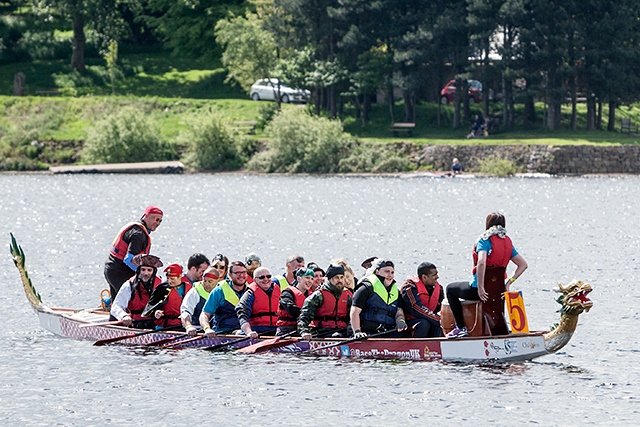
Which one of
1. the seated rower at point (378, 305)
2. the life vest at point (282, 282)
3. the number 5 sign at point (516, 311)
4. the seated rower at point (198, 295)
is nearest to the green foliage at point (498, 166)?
the life vest at point (282, 282)

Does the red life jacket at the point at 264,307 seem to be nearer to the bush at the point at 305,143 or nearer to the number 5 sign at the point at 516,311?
the number 5 sign at the point at 516,311

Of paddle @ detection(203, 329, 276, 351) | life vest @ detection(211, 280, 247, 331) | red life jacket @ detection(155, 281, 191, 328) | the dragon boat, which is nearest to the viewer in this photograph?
the dragon boat

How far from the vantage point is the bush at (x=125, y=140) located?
83.8 m

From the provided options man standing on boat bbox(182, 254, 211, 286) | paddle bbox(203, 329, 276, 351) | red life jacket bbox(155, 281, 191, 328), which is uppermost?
man standing on boat bbox(182, 254, 211, 286)

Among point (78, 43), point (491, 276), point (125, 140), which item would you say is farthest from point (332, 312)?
point (78, 43)

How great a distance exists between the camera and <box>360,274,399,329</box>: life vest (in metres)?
24.8

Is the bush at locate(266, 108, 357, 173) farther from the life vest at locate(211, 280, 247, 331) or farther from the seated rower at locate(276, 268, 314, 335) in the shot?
the seated rower at locate(276, 268, 314, 335)

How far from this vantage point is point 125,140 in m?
84.2

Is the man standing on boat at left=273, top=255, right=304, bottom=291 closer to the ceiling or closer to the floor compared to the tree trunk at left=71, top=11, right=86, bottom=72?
closer to the floor

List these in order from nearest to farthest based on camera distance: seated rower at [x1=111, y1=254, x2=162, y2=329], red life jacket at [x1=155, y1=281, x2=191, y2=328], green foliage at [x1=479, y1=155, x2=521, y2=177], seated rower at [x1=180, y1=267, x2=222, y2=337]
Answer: seated rower at [x1=111, y1=254, x2=162, y2=329] < seated rower at [x1=180, y1=267, x2=222, y2=337] < red life jacket at [x1=155, y1=281, x2=191, y2=328] < green foliage at [x1=479, y1=155, x2=521, y2=177]

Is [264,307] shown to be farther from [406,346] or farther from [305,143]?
[305,143]

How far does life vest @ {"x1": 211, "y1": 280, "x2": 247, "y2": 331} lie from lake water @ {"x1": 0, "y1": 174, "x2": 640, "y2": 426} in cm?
65

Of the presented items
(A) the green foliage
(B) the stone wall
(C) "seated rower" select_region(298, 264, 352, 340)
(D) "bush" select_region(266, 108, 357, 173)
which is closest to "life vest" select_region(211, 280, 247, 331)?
(C) "seated rower" select_region(298, 264, 352, 340)

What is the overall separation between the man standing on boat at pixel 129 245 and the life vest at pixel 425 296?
5171 mm
